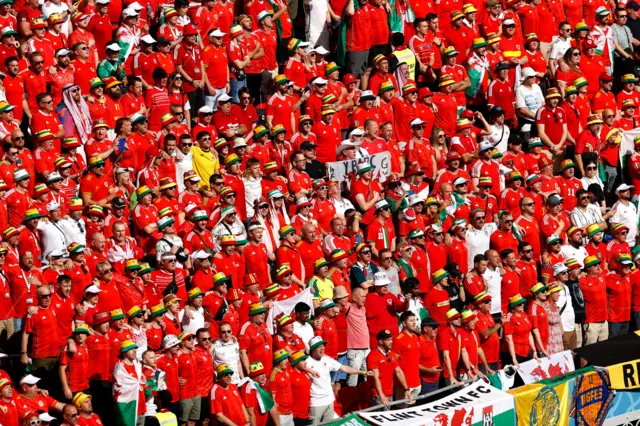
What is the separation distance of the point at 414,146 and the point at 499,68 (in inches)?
112

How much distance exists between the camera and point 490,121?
26.2 m

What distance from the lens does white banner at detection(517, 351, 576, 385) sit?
20.7 m

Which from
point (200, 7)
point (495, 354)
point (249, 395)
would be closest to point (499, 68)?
point (200, 7)

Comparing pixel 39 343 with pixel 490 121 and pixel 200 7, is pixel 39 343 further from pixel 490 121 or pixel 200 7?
pixel 490 121

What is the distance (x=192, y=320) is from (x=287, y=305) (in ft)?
4.92

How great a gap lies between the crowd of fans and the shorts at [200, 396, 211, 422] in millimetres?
25

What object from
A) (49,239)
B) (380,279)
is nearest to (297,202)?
(380,279)

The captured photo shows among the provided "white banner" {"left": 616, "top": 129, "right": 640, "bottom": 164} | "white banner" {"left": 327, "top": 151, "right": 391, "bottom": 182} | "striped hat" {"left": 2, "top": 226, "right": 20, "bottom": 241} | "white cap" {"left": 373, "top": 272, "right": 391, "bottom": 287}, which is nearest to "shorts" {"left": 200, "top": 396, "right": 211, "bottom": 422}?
"white cap" {"left": 373, "top": 272, "right": 391, "bottom": 287}

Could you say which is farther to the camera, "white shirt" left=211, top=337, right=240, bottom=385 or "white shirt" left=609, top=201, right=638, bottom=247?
"white shirt" left=609, top=201, right=638, bottom=247

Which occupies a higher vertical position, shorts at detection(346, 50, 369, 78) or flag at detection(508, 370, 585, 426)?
shorts at detection(346, 50, 369, 78)

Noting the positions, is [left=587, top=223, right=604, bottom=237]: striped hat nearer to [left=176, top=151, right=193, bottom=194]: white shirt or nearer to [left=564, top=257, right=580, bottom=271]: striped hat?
[left=564, top=257, right=580, bottom=271]: striped hat

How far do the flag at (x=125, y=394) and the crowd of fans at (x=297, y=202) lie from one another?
26mm

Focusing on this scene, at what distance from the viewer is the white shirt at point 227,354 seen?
63.3ft

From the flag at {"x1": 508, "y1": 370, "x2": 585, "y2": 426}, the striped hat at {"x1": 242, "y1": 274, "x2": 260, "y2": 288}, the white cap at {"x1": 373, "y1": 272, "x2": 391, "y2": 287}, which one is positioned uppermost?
Result: the striped hat at {"x1": 242, "y1": 274, "x2": 260, "y2": 288}
